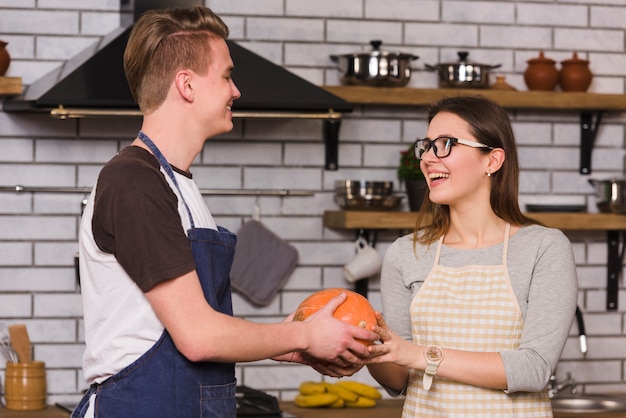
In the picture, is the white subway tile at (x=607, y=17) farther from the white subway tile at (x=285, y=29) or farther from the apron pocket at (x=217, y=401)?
the apron pocket at (x=217, y=401)

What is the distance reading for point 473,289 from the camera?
2.50m

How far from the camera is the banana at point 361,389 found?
4.07 m

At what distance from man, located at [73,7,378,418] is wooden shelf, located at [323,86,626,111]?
1898mm

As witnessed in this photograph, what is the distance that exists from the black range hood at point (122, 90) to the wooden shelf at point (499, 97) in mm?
162

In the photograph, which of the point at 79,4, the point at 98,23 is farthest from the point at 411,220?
the point at 79,4

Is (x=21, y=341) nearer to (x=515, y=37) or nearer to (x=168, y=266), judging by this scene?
(x=168, y=266)

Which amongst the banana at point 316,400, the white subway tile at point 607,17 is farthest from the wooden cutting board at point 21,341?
the white subway tile at point 607,17

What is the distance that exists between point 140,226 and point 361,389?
2377mm

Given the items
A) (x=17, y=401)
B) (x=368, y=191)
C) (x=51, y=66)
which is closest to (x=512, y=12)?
(x=368, y=191)

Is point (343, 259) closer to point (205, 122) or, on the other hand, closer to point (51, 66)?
point (51, 66)

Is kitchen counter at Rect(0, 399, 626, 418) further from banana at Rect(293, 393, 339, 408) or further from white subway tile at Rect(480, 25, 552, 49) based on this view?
white subway tile at Rect(480, 25, 552, 49)

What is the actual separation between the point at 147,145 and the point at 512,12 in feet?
8.93

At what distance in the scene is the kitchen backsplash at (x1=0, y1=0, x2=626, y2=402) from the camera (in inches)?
158

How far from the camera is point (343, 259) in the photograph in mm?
4250
